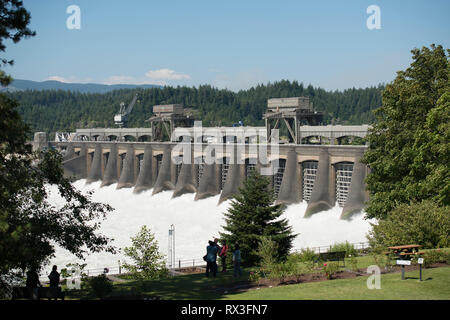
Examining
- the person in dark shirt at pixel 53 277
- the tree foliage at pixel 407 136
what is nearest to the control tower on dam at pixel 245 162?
the tree foliage at pixel 407 136

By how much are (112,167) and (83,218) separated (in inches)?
2629

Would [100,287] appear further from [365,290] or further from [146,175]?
[146,175]

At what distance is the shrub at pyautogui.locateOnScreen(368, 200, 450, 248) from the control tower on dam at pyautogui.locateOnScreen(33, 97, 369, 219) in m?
19.3

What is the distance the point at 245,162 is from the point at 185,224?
35.9ft

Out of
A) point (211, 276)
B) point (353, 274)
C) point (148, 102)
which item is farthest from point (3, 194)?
point (148, 102)

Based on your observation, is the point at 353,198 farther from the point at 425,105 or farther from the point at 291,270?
the point at 291,270

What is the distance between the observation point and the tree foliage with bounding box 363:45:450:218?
93.3 ft

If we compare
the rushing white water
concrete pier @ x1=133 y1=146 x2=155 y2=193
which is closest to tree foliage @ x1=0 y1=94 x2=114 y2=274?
the rushing white water

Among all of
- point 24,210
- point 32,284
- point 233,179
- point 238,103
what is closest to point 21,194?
point 24,210

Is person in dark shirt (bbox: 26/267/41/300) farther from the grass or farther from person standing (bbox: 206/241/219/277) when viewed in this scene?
person standing (bbox: 206/241/219/277)

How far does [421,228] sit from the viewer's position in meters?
22.4

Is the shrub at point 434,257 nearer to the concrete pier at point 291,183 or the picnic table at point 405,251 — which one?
the picnic table at point 405,251

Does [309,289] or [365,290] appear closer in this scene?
[365,290]

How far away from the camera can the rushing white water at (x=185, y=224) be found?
40562 millimetres
